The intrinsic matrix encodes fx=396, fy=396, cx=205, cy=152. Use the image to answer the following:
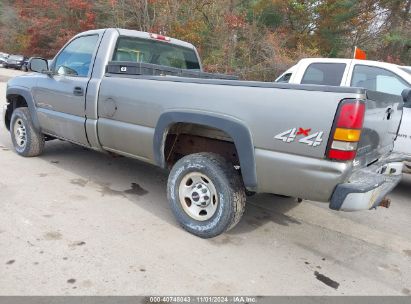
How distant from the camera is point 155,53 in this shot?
521 centimetres

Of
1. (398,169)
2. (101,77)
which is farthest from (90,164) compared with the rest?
(398,169)

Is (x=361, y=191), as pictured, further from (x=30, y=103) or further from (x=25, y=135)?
(x=25, y=135)

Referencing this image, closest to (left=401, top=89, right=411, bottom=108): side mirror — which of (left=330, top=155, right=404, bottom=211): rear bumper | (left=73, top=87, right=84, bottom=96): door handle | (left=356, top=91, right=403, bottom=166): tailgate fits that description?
(left=356, top=91, right=403, bottom=166): tailgate

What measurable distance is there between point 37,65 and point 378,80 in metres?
4.80

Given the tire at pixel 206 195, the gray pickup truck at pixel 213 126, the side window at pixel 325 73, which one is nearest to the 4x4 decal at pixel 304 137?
the gray pickup truck at pixel 213 126

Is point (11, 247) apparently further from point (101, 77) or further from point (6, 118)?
point (6, 118)

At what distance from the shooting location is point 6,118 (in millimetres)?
6402

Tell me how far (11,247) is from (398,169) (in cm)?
368

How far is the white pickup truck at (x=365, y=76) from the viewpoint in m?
5.26

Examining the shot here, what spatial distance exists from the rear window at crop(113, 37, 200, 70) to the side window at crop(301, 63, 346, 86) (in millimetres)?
1912

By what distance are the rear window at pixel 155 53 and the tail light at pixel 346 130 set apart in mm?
2856

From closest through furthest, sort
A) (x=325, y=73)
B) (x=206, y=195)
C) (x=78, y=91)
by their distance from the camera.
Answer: (x=206, y=195) → (x=78, y=91) → (x=325, y=73)

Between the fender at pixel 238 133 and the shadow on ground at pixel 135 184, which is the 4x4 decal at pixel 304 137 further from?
the shadow on ground at pixel 135 184

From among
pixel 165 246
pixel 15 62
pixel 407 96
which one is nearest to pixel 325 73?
pixel 407 96
